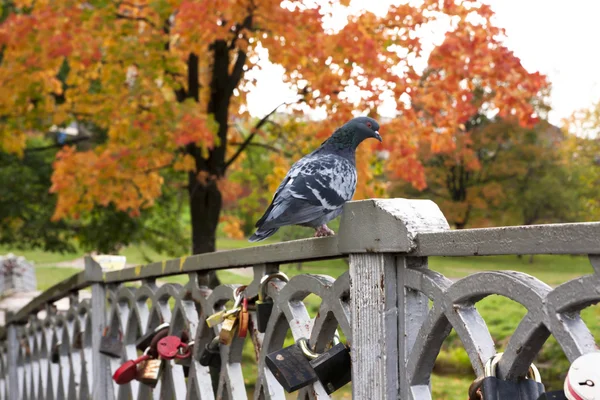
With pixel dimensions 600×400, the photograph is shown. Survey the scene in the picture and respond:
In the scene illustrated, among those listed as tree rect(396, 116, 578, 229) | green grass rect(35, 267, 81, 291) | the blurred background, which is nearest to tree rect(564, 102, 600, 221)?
tree rect(396, 116, 578, 229)

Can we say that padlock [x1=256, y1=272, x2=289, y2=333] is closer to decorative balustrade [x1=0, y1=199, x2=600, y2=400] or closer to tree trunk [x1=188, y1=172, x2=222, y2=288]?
decorative balustrade [x1=0, y1=199, x2=600, y2=400]

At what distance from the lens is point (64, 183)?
871 cm

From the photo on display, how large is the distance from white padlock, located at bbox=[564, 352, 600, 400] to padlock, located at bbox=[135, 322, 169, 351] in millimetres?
2269

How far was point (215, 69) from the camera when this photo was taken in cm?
993

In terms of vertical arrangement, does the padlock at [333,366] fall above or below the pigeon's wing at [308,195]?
below

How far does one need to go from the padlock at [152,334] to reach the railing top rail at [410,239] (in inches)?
25.0

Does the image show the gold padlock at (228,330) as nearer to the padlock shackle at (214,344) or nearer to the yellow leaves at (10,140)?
the padlock shackle at (214,344)

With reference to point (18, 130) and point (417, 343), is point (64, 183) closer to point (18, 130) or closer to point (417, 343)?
point (18, 130)

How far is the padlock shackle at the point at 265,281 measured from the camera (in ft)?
6.93

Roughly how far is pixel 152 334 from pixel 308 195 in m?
1.06

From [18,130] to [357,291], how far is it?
30.0 ft

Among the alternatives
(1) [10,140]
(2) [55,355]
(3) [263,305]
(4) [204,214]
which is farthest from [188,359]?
(1) [10,140]

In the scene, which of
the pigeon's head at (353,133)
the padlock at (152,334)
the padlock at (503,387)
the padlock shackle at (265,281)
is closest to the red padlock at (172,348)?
the padlock at (152,334)

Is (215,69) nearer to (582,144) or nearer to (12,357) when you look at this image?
(12,357)
